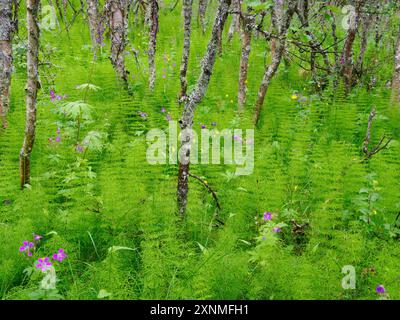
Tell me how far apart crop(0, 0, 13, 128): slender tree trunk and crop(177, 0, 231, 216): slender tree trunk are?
306 cm

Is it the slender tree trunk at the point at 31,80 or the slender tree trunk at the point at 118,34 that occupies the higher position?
the slender tree trunk at the point at 118,34

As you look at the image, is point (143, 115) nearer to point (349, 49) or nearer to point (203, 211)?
point (203, 211)

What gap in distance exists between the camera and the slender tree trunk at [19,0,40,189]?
13.2 feet

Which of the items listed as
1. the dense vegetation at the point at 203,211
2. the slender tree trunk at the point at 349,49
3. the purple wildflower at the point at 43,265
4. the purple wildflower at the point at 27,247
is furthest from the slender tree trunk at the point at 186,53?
the purple wildflower at the point at 43,265

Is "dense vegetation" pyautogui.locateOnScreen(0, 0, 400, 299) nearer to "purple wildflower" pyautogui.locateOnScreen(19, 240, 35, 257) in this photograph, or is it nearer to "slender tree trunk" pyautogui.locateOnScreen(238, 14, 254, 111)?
"purple wildflower" pyautogui.locateOnScreen(19, 240, 35, 257)

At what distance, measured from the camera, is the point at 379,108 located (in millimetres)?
6922

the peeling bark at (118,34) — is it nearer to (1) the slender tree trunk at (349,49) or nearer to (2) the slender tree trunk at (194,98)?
(2) the slender tree trunk at (194,98)

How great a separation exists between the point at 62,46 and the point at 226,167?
826cm

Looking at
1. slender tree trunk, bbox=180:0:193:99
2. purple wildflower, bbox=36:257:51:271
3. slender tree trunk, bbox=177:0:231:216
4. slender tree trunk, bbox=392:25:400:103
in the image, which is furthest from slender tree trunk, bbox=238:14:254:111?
purple wildflower, bbox=36:257:51:271

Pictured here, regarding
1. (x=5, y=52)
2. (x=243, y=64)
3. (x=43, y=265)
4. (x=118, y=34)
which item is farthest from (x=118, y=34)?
(x=43, y=265)

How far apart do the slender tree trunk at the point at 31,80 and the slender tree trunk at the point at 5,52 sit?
3.46ft

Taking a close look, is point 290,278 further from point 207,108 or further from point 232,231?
point 207,108

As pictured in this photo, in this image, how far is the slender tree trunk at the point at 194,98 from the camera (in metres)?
3.24

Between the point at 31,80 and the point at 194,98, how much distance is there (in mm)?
Answer: 1954
